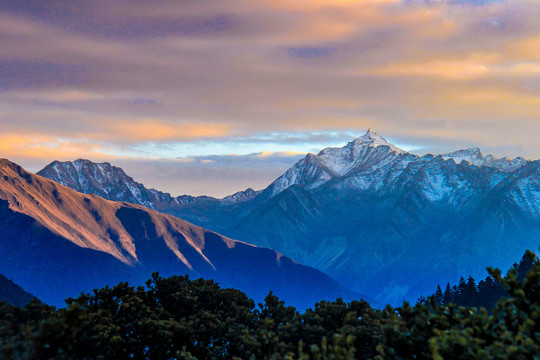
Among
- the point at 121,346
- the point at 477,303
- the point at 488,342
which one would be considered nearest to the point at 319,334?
the point at 121,346

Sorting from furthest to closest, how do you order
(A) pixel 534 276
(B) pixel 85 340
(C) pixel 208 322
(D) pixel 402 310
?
(C) pixel 208 322 → (B) pixel 85 340 → (D) pixel 402 310 → (A) pixel 534 276

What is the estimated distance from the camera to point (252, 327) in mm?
80625

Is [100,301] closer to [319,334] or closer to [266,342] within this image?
[319,334]

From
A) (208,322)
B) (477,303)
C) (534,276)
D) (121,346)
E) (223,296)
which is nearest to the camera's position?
(534,276)

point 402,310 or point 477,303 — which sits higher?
point 477,303

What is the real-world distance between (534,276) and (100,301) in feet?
170

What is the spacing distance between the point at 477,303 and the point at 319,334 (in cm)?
12368

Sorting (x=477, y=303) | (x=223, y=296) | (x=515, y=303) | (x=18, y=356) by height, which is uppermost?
(x=477, y=303)

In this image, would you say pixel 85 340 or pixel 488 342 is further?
pixel 85 340

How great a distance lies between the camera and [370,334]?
2516 inches

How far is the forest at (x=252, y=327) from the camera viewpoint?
133 ft

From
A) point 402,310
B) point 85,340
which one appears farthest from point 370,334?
point 85,340

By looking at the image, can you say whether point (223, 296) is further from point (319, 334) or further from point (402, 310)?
point (402, 310)

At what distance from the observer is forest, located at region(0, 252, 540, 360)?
40469 millimetres
